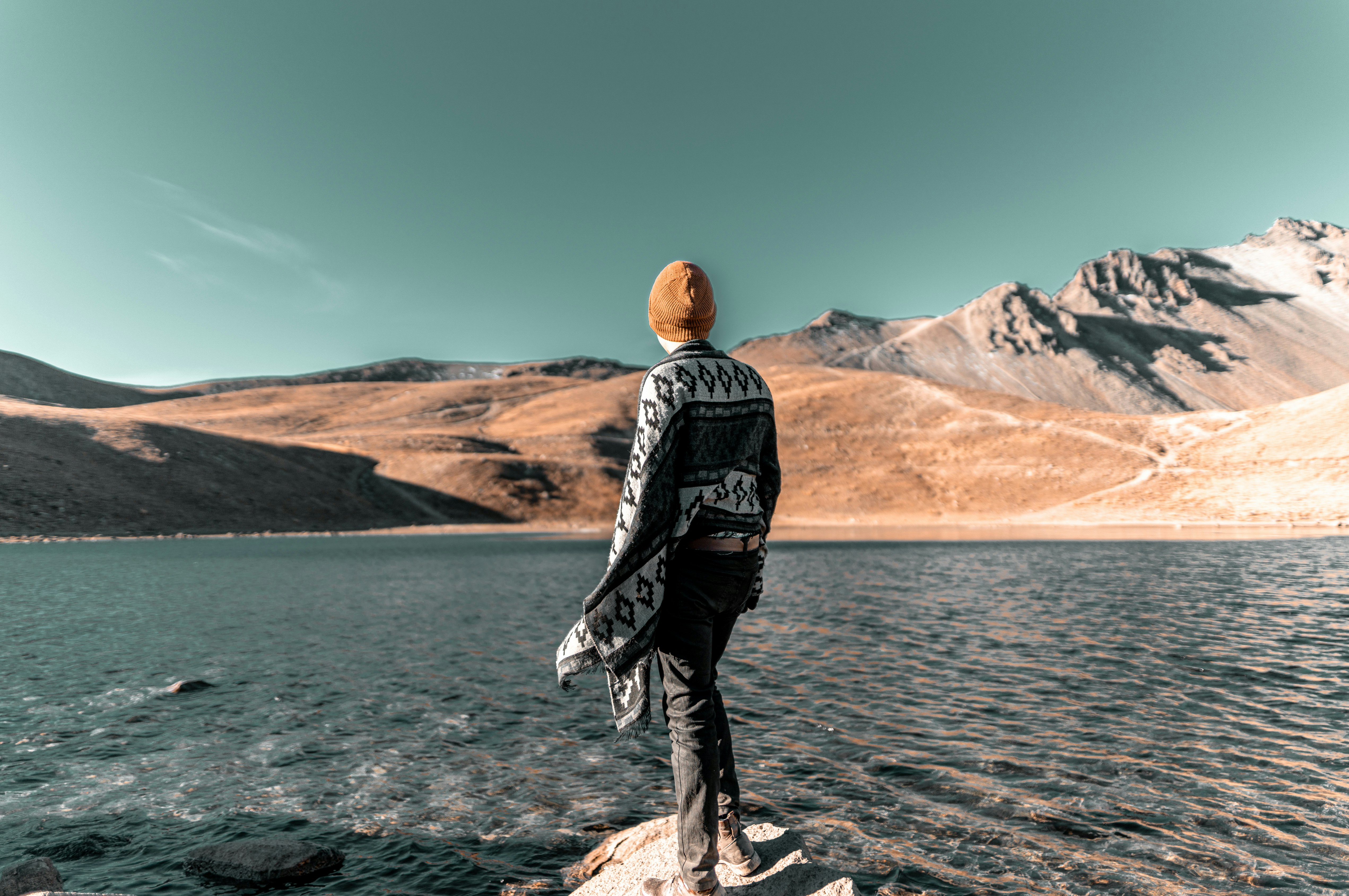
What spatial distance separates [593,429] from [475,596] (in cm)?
12952

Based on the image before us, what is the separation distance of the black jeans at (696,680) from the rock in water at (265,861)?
457 centimetres

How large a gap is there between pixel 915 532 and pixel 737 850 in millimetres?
79737

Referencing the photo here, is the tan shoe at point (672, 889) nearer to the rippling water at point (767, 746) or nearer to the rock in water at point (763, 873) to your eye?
the rock in water at point (763, 873)

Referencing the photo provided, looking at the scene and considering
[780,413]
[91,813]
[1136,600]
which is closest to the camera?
[91,813]

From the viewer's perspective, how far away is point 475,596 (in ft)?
103

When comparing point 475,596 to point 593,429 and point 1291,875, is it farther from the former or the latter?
point 593,429

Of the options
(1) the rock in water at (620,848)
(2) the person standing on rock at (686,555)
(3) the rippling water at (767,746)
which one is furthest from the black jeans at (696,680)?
(3) the rippling water at (767,746)

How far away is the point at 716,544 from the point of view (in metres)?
4.70

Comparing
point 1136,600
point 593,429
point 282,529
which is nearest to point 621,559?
point 1136,600

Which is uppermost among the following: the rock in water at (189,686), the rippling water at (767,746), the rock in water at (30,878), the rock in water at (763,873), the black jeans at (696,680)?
the black jeans at (696,680)

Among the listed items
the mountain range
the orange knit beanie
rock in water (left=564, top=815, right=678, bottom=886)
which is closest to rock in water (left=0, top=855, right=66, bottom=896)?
rock in water (left=564, top=815, right=678, bottom=886)

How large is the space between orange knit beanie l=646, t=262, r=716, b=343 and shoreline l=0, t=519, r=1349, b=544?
64.5 m

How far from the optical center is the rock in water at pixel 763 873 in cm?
531

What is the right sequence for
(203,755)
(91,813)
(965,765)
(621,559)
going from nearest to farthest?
(621,559)
(91,813)
(965,765)
(203,755)
